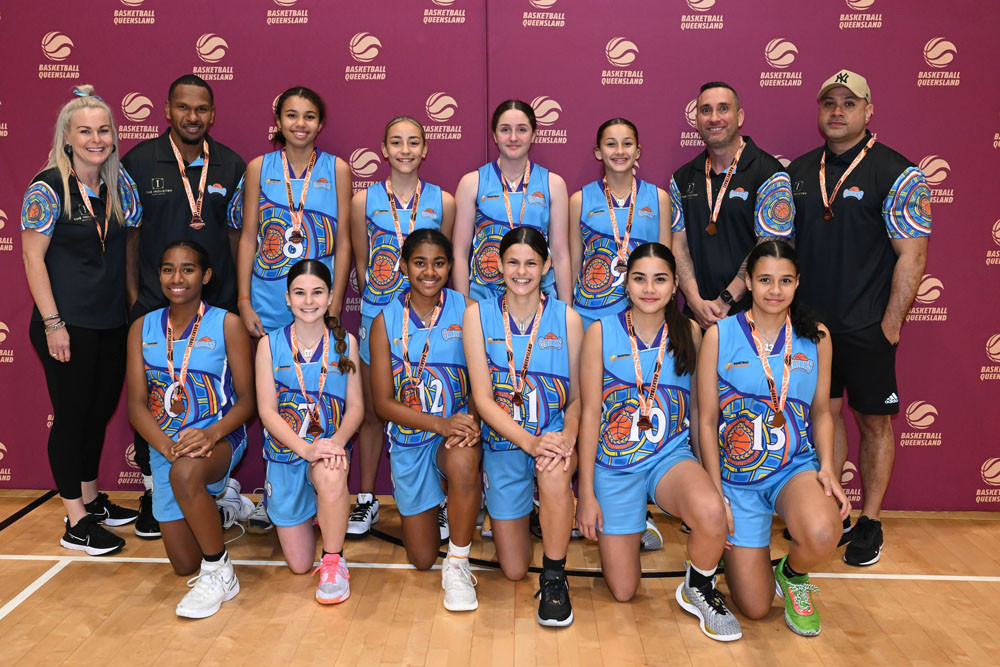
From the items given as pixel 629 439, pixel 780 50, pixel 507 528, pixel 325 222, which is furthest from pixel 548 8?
pixel 507 528

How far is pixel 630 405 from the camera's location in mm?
3533

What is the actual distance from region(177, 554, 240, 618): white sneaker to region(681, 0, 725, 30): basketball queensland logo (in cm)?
371

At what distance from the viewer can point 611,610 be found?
11.3 ft

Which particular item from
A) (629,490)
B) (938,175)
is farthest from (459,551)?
(938,175)

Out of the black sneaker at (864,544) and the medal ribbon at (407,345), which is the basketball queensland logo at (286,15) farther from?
the black sneaker at (864,544)

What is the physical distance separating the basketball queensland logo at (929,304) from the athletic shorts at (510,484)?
2.56m

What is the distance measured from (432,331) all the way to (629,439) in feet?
3.37

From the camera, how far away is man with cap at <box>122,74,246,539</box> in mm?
4113

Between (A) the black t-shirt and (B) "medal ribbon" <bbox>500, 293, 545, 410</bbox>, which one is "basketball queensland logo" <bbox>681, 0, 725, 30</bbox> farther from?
(A) the black t-shirt

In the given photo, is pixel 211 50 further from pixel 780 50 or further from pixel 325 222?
pixel 780 50

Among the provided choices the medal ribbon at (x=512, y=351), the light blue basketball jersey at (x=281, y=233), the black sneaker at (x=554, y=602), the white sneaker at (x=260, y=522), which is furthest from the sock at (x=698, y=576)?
the light blue basketball jersey at (x=281, y=233)

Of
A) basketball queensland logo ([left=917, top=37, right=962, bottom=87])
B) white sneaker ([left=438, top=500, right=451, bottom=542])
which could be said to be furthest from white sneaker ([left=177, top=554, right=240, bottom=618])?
basketball queensland logo ([left=917, top=37, right=962, bottom=87])

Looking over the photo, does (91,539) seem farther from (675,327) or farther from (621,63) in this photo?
(621,63)

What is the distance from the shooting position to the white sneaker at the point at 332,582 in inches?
138
